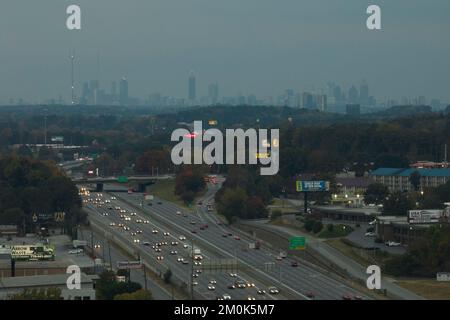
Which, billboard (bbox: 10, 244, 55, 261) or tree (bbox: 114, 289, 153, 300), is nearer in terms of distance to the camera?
tree (bbox: 114, 289, 153, 300)

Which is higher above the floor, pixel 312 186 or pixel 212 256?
pixel 312 186

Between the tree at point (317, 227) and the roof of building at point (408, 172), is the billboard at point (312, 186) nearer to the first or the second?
the tree at point (317, 227)

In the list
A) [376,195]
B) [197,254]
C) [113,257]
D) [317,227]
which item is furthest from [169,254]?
[376,195]

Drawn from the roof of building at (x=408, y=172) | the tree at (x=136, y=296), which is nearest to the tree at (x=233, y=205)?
the roof of building at (x=408, y=172)

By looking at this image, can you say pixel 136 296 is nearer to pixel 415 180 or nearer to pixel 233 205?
pixel 233 205

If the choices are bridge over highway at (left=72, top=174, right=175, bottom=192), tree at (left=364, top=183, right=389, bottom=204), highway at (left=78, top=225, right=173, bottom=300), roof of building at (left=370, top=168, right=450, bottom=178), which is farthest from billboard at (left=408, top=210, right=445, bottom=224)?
bridge over highway at (left=72, top=174, right=175, bottom=192)

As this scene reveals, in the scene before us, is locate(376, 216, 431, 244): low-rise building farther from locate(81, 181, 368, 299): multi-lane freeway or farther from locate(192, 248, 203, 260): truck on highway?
locate(192, 248, 203, 260): truck on highway
